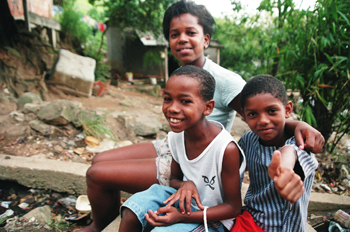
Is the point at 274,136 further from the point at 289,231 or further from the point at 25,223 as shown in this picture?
the point at 25,223

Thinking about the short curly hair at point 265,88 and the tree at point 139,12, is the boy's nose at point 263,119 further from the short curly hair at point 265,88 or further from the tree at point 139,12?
the tree at point 139,12

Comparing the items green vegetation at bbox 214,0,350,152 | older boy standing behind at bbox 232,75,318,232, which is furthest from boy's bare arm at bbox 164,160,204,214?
green vegetation at bbox 214,0,350,152

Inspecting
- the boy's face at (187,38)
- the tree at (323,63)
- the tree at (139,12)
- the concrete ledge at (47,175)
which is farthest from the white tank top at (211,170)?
the tree at (139,12)

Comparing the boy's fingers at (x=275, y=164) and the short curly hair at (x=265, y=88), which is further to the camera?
the short curly hair at (x=265, y=88)

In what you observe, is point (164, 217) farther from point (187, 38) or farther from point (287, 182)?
point (187, 38)

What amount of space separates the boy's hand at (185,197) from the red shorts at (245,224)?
0.23 metres

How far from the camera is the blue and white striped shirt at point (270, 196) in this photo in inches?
45.8

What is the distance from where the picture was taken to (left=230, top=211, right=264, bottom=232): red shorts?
49.5 inches

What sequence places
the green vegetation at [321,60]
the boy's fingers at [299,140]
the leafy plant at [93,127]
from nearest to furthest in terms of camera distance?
the boy's fingers at [299,140]
the green vegetation at [321,60]
the leafy plant at [93,127]

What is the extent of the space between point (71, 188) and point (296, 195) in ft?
7.68

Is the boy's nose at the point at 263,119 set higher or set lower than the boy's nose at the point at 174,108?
lower

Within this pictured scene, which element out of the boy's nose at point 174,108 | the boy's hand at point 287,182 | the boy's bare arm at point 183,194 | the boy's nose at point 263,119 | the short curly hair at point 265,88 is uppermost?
the short curly hair at point 265,88

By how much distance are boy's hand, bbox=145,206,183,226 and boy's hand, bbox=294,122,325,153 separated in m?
0.70

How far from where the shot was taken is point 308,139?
1.15m
